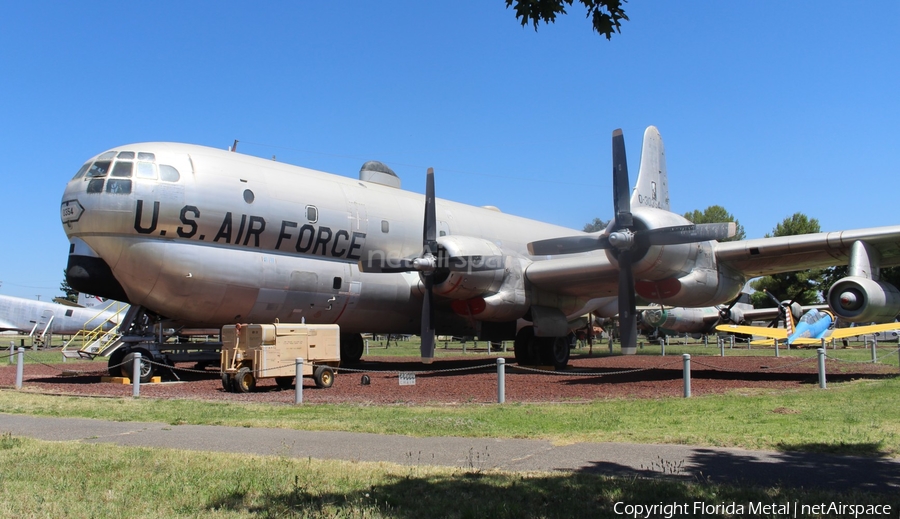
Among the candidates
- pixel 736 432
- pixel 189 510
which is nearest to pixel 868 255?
pixel 736 432

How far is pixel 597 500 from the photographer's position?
5.30 meters

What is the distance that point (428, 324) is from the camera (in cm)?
1869

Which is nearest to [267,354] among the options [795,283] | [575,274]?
[575,274]

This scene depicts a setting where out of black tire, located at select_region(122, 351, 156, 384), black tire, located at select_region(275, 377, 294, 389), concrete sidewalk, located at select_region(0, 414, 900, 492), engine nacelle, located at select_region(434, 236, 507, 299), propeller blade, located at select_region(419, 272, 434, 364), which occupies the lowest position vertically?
concrete sidewalk, located at select_region(0, 414, 900, 492)

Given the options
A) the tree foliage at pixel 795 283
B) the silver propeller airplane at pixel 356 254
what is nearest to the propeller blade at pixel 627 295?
the silver propeller airplane at pixel 356 254

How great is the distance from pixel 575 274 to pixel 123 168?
12.1 m

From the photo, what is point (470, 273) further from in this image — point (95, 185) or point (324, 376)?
point (95, 185)

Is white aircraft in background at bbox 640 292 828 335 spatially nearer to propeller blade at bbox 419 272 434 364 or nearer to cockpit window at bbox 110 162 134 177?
propeller blade at bbox 419 272 434 364

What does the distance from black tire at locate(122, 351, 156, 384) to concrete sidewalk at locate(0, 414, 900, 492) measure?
685 cm

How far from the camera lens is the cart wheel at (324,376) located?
15625 mm

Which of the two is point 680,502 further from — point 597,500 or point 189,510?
point 189,510

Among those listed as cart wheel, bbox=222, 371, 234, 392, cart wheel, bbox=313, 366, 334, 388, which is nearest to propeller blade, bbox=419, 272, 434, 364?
cart wheel, bbox=313, 366, 334, 388

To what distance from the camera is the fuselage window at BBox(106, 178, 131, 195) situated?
16.0 meters

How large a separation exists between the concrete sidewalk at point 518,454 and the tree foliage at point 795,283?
182 ft
